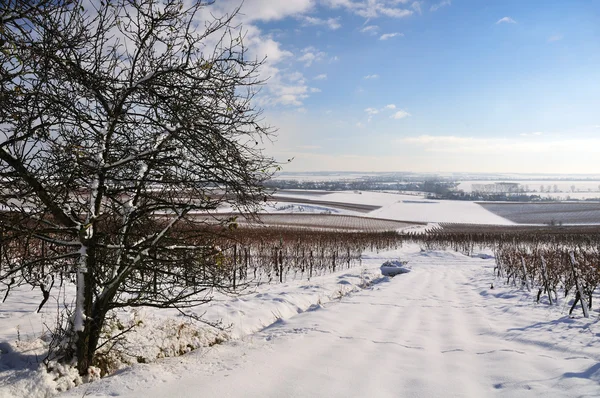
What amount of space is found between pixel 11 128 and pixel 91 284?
1804 mm

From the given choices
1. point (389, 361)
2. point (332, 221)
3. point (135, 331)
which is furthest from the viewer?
point (332, 221)

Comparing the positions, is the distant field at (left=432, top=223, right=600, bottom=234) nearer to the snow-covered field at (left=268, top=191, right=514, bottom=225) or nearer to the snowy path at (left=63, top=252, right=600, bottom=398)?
the snow-covered field at (left=268, top=191, right=514, bottom=225)

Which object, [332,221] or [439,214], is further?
[439,214]

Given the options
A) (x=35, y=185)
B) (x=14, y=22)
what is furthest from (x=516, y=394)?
(x=14, y=22)

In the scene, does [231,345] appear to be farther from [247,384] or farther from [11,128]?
[11,128]

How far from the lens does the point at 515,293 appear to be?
1227 centimetres

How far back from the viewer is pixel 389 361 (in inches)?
189

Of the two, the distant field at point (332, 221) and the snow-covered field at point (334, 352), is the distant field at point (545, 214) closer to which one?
the distant field at point (332, 221)

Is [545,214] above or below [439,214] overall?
below

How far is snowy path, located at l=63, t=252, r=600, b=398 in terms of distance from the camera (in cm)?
382

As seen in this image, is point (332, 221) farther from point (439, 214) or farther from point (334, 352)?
point (334, 352)

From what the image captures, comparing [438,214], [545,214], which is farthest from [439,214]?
[545,214]

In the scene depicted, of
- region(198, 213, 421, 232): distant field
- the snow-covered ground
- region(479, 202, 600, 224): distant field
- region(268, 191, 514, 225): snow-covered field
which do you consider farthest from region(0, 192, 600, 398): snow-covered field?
region(479, 202, 600, 224): distant field

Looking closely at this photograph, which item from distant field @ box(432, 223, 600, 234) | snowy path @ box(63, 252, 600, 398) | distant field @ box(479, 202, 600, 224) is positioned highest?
snowy path @ box(63, 252, 600, 398)
